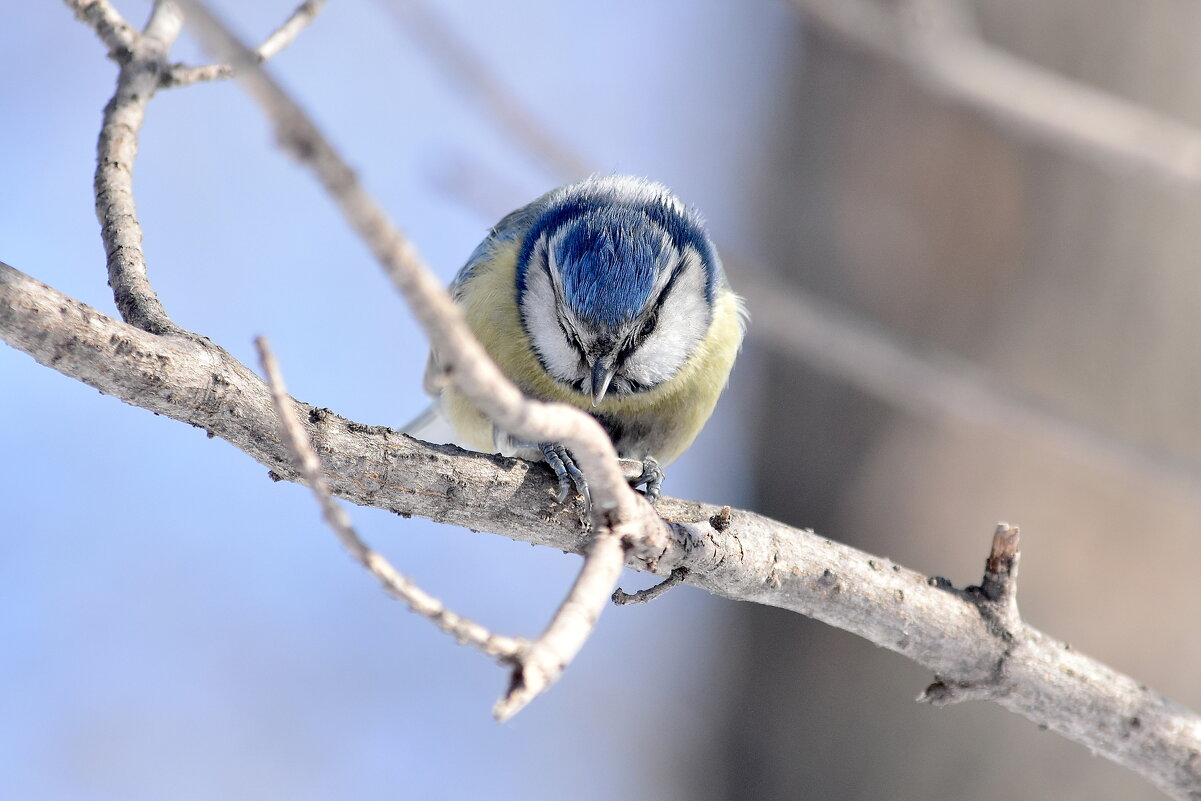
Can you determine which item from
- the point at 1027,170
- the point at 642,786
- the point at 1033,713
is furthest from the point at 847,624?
the point at 642,786

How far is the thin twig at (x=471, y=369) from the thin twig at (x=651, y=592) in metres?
0.24

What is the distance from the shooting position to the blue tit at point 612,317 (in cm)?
206

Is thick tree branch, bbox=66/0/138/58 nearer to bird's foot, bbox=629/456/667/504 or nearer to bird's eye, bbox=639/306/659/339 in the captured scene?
bird's eye, bbox=639/306/659/339

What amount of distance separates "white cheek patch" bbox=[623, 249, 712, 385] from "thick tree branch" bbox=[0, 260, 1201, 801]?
0.46 metres

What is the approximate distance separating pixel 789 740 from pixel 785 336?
4.34 feet

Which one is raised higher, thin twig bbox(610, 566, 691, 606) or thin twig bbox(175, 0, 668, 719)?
thin twig bbox(610, 566, 691, 606)

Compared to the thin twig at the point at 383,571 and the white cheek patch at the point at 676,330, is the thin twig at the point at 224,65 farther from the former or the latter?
the thin twig at the point at 383,571

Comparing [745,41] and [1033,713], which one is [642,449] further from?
[745,41]

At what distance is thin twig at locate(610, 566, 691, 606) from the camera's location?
1504 mm

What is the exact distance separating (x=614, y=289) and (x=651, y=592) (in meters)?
0.73

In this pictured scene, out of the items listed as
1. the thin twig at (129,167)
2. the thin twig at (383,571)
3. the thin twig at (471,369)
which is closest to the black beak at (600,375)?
the thin twig at (471,369)

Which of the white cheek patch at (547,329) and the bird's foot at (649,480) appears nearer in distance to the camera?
the bird's foot at (649,480)

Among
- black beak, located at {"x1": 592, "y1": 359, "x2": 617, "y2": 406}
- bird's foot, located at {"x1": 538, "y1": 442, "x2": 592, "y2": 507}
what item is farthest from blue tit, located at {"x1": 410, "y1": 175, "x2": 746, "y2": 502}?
bird's foot, located at {"x1": 538, "y1": 442, "x2": 592, "y2": 507}

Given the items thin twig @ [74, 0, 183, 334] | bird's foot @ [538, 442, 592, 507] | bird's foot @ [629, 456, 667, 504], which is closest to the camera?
thin twig @ [74, 0, 183, 334]
